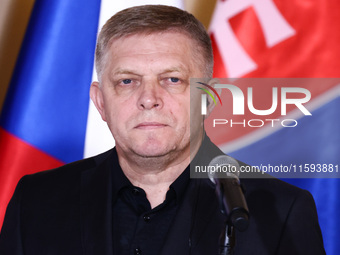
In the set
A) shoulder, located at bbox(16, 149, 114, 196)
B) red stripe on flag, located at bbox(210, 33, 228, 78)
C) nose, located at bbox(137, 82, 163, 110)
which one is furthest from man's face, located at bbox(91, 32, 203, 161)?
red stripe on flag, located at bbox(210, 33, 228, 78)

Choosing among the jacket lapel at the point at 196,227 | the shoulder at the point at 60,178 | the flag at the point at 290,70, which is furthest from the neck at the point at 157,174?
the flag at the point at 290,70

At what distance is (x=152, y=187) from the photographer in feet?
6.95

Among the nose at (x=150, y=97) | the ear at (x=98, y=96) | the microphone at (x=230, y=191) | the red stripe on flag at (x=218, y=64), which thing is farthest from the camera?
the red stripe on flag at (x=218, y=64)

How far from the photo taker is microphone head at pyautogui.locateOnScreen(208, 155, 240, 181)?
1335mm

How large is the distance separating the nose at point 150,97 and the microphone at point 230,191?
593 mm

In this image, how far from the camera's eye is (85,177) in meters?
2.28

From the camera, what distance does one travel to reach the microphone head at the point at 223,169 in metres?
1.33

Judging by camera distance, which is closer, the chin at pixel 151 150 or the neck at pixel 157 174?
the chin at pixel 151 150

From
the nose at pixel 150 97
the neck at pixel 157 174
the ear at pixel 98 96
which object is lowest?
the neck at pixel 157 174

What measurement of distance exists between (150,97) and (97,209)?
52 cm

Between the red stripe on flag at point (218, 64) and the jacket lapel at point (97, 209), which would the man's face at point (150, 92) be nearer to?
the jacket lapel at point (97, 209)

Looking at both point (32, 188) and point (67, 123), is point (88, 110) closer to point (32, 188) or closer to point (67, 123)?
point (67, 123)

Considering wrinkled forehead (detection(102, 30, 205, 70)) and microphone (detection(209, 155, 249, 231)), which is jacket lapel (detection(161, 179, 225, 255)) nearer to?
wrinkled forehead (detection(102, 30, 205, 70))

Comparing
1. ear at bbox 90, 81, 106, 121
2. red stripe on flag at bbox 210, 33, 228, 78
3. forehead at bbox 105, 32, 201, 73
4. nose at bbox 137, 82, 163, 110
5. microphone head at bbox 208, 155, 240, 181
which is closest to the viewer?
microphone head at bbox 208, 155, 240, 181
